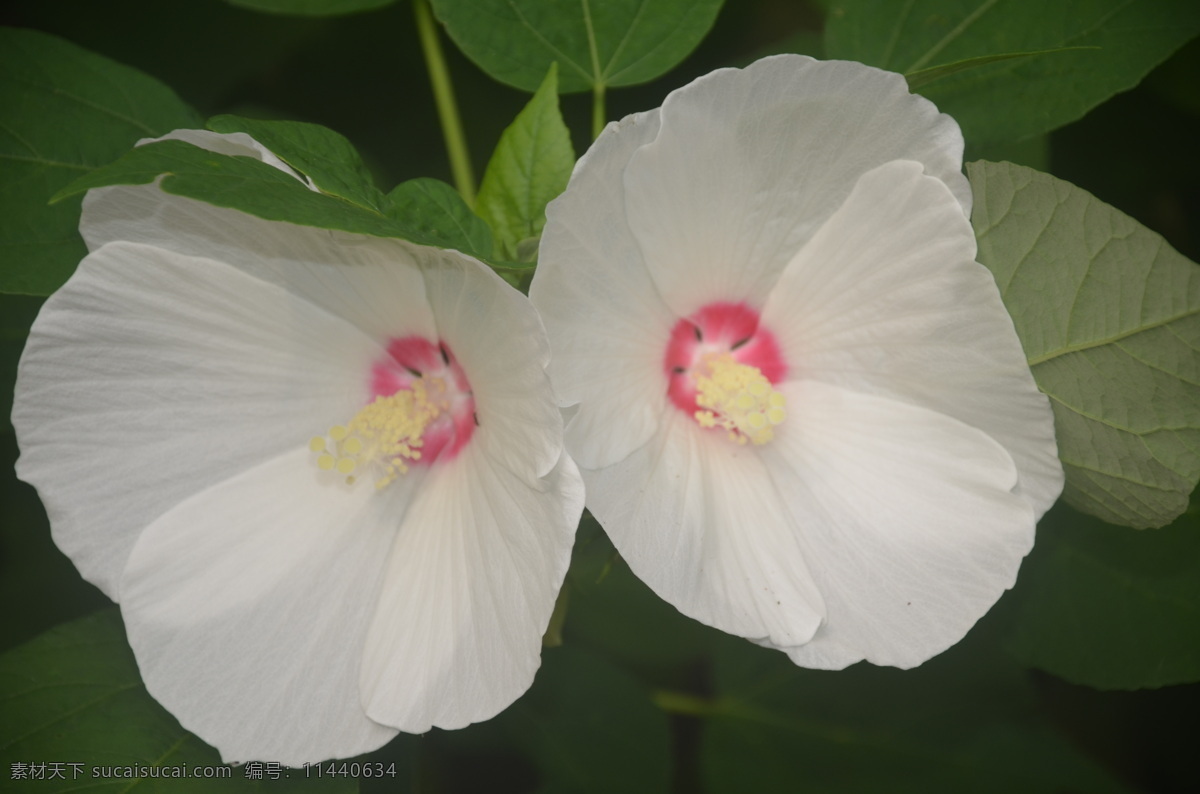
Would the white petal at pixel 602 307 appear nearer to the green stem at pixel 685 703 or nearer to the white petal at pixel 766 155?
the white petal at pixel 766 155

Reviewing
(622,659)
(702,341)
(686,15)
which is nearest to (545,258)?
(702,341)

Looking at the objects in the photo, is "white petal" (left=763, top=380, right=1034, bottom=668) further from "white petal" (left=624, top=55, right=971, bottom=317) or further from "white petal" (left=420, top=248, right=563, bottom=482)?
"white petal" (left=420, top=248, right=563, bottom=482)

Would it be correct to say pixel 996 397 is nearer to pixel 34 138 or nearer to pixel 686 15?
pixel 686 15

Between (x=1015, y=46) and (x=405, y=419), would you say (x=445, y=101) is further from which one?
(x=1015, y=46)

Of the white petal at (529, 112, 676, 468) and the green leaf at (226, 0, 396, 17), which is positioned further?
the green leaf at (226, 0, 396, 17)

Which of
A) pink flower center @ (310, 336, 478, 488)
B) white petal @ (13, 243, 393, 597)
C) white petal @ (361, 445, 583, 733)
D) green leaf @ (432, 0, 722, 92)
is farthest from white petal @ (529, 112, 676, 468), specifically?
green leaf @ (432, 0, 722, 92)

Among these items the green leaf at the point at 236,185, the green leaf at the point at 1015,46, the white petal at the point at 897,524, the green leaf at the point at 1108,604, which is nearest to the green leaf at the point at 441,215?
the green leaf at the point at 236,185

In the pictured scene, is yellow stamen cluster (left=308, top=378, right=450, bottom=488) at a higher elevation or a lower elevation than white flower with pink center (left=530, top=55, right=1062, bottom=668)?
lower
